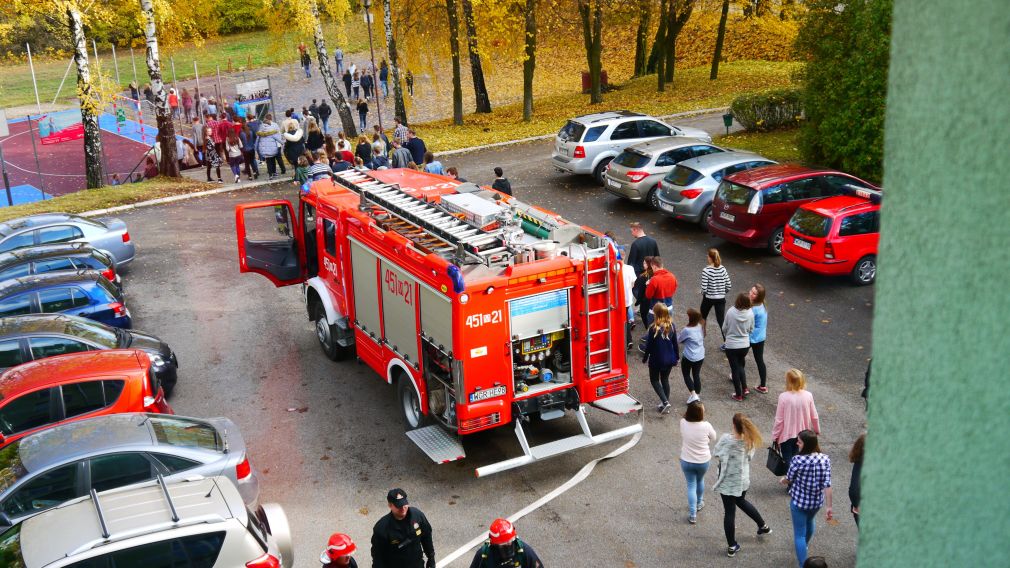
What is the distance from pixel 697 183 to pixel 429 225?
9.08 metres

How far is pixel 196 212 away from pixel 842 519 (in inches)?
717

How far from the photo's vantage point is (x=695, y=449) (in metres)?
9.18

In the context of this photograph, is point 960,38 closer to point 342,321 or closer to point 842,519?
point 842,519

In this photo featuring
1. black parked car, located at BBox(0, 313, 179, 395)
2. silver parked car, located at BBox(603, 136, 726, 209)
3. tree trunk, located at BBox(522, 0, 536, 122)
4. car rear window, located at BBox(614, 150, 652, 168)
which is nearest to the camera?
black parked car, located at BBox(0, 313, 179, 395)

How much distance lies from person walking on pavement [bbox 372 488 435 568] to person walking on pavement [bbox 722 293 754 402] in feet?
17.9

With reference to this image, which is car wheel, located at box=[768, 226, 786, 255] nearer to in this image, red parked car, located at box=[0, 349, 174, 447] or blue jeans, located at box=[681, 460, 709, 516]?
blue jeans, located at box=[681, 460, 709, 516]

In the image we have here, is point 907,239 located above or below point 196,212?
above

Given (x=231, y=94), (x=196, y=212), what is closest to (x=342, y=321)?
(x=196, y=212)

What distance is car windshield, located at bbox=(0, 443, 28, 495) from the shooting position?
9.09 meters

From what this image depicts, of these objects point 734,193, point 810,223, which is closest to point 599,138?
point 734,193

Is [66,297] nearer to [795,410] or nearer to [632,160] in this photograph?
[795,410]

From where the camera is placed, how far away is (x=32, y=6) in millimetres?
22766

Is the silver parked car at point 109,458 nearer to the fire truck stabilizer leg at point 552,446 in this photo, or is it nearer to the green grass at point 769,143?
the fire truck stabilizer leg at point 552,446

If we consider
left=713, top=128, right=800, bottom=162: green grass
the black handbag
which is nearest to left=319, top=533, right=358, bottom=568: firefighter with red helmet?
the black handbag
